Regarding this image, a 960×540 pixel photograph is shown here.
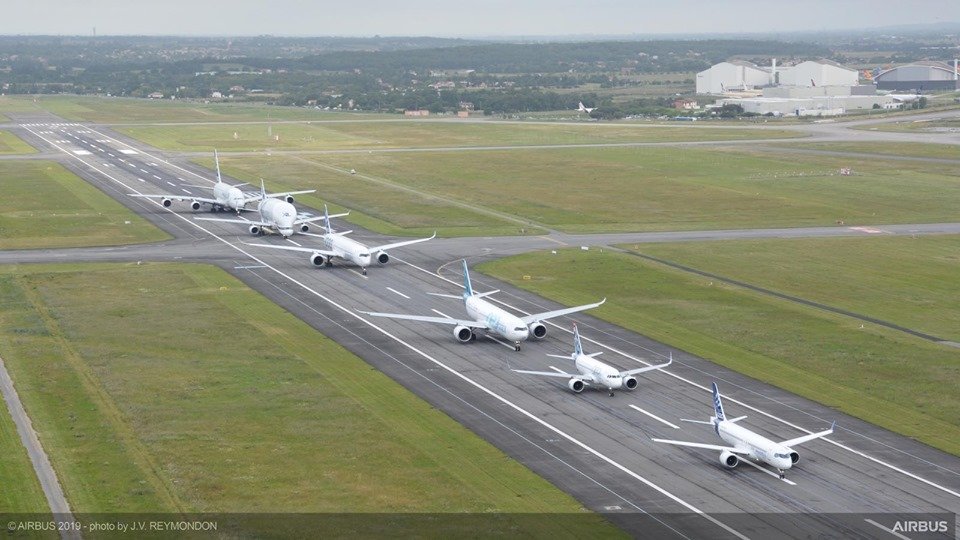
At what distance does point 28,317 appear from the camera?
90000 mm

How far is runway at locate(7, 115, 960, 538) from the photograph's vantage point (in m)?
54.6

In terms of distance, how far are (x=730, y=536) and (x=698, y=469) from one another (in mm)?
8196

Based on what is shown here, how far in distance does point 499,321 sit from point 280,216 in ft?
160

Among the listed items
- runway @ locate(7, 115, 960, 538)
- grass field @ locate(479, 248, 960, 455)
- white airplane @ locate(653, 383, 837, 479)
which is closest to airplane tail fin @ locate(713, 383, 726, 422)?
white airplane @ locate(653, 383, 837, 479)

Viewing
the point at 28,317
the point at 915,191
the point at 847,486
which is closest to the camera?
the point at 847,486

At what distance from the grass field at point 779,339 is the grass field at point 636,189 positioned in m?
26.3

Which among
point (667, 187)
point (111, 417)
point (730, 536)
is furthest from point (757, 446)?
point (667, 187)

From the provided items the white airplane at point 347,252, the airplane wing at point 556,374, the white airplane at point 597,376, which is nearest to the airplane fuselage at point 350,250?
the white airplane at point 347,252

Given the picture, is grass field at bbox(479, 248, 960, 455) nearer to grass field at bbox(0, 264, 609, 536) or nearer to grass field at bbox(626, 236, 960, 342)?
grass field at bbox(626, 236, 960, 342)

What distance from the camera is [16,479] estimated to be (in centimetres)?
5697

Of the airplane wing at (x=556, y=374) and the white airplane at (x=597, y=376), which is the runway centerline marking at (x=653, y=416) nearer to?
the white airplane at (x=597, y=376)

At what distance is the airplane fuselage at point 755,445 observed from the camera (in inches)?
2283

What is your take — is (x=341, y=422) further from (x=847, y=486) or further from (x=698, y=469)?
(x=847, y=486)

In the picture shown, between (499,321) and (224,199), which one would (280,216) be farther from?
(499,321)
